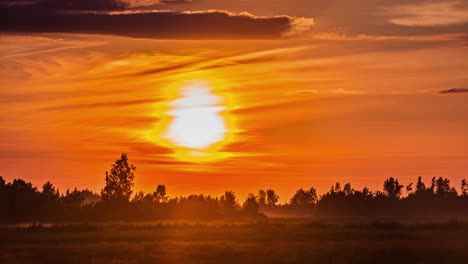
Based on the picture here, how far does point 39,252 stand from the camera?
→ 231 feet

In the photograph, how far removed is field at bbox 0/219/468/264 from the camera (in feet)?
217

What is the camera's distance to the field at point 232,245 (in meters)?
66.0

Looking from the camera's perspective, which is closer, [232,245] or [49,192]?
[232,245]

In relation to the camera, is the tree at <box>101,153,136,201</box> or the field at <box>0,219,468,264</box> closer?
the field at <box>0,219,468,264</box>

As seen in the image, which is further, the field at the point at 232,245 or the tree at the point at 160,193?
the tree at the point at 160,193

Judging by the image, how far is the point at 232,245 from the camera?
77375 mm

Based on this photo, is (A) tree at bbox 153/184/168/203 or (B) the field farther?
(A) tree at bbox 153/184/168/203

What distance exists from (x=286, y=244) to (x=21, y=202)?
78.9 m

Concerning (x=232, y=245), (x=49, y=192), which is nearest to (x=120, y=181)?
(x=49, y=192)

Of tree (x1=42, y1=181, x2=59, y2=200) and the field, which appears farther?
tree (x1=42, y1=181, x2=59, y2=200)

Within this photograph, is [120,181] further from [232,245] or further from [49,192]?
[232,245]

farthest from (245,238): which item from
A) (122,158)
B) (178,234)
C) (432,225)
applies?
(122,158)

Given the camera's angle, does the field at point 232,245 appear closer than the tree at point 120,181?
Yes

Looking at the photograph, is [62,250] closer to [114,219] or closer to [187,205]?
[114,219]
